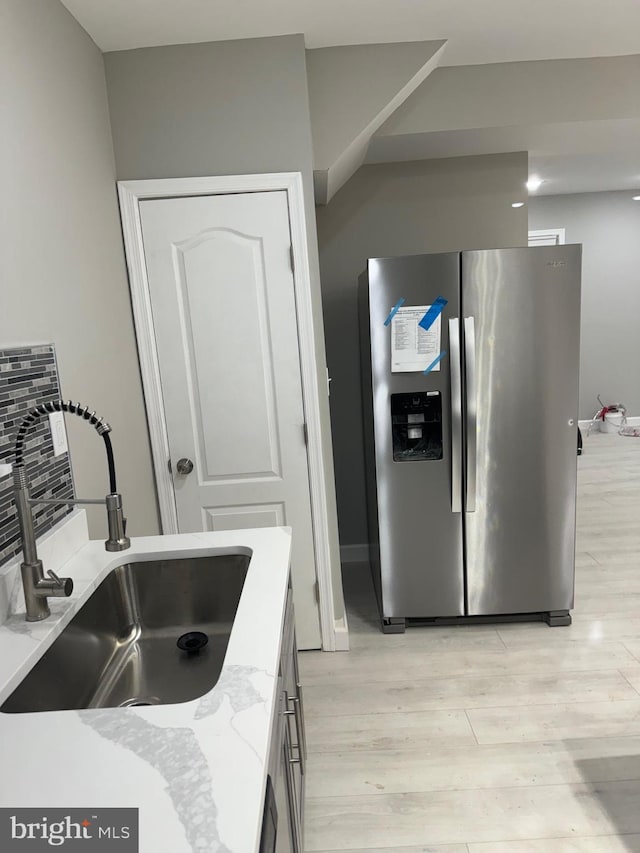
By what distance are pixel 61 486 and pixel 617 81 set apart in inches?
117

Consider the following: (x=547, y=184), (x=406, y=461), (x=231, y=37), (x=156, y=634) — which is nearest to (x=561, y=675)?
(x=406, y=461)

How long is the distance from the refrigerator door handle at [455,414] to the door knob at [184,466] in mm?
1174

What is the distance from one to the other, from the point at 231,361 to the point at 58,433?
991mm

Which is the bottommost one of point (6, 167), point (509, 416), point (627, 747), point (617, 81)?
point (627, 747)

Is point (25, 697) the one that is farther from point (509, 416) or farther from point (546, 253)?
point (546, 253)

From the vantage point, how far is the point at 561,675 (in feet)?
8.04

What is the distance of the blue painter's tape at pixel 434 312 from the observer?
2.55 meters

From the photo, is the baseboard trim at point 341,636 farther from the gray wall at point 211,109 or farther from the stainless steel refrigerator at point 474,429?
the gray wall at point 211,109

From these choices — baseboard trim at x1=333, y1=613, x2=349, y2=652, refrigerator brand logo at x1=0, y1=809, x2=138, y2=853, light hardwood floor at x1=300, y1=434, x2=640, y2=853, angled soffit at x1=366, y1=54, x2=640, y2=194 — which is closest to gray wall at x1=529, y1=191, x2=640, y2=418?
angled soffit at x1=366, y1=54, x2=640, y2=194

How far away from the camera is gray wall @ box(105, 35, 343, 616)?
228 cm

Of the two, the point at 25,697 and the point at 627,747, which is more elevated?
the point at 25,697

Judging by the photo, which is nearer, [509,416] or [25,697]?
[25,697]

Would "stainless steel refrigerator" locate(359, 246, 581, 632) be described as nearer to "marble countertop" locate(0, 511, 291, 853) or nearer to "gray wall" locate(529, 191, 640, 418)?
"marble countertop" locate(0, 511, 291, 853)

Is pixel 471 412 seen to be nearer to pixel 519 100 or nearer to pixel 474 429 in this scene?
pixel 474 429
